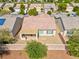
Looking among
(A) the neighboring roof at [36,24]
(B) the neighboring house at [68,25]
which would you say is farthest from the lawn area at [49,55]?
(B) the neighboring house at [68,25]

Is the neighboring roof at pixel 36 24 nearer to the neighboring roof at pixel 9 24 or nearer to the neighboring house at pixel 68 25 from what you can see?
the neighboring house at pixel 68 25

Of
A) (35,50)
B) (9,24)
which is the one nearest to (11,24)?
(9,24)

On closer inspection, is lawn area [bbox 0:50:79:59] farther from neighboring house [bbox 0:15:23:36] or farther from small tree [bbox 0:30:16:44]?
neighboring house [bbox 0:15:23:36]

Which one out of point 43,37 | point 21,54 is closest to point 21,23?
point 43,37

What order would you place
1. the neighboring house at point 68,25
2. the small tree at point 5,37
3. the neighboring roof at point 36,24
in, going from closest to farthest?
the small tree at point 5,37 → the neighboring roof at point 36,24 → the neighboring house at point 68,25

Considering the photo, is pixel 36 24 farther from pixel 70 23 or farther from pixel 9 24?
pixel 70 23

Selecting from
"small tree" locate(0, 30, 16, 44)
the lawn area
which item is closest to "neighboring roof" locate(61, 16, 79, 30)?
the lawn area

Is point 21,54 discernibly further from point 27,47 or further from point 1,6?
point 1,6
